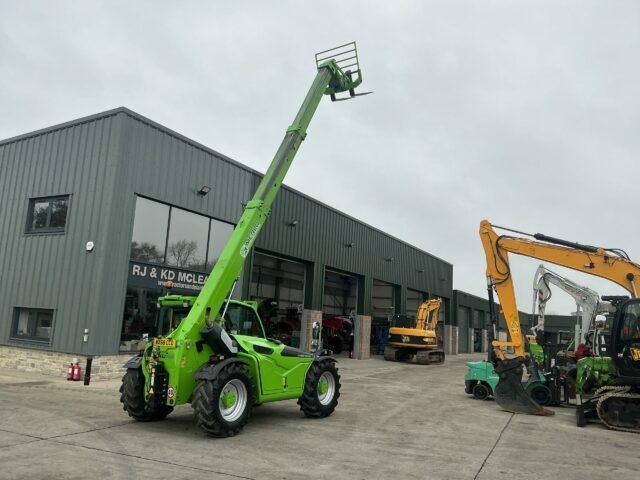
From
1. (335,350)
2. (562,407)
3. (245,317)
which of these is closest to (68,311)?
(245,317)

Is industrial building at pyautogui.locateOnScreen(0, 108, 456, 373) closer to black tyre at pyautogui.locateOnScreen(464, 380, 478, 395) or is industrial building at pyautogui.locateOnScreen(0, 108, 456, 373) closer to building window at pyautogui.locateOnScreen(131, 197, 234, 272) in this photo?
building window at pyautogui.locateOnScreen(131, 197, 234, 272)

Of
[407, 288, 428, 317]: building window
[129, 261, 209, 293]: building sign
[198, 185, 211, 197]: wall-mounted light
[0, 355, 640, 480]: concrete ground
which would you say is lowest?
[0, 355, 640, 480]: concrete ground

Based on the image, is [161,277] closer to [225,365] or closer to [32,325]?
[32,325]

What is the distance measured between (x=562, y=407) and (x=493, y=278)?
3.63 metres

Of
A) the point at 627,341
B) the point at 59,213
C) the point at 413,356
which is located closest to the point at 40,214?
the point at 59,213

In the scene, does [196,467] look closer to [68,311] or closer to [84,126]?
[68,311]

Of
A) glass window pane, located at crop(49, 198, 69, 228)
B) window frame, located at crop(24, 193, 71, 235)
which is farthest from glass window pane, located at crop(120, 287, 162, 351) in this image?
glass window pane, located at crop(49, 198, 69, 228)

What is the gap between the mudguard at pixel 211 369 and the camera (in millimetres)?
7531

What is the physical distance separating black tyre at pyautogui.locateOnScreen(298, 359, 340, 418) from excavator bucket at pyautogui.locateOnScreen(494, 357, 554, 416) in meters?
4.20

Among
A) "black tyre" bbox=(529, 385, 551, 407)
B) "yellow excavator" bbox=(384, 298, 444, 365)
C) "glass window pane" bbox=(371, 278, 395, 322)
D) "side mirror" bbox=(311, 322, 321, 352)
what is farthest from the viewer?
"glass window pane" bbox=(371, 278, 395, 322)

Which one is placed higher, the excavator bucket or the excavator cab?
the excavator cab

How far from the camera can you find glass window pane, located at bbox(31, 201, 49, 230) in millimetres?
16281

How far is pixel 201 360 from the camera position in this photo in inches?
320

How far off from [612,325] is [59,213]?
1543 centimetres
